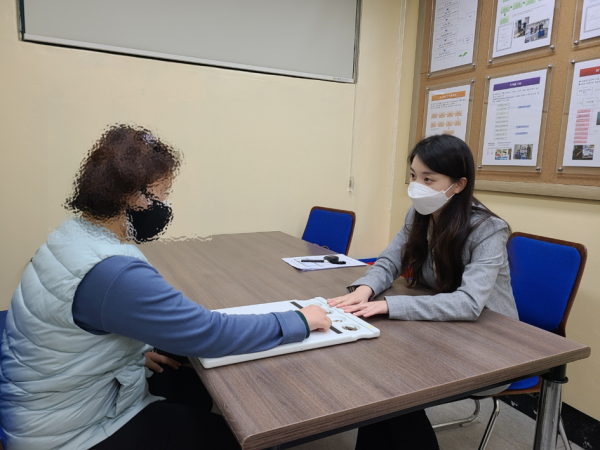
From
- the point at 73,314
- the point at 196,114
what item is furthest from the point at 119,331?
the point at 196,114

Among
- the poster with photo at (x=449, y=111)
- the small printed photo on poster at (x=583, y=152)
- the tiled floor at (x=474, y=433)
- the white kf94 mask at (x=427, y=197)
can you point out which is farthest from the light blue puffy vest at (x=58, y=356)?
the poster with photo at (x=449, y=111)

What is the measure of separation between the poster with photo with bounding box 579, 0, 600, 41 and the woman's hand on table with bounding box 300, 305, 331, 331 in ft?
5.83

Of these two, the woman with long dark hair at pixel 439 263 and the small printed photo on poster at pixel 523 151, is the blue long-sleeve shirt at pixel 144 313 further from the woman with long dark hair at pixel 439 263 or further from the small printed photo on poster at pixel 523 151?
the small printed photo on poster at pixel 523 151

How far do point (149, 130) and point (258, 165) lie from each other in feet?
5.55

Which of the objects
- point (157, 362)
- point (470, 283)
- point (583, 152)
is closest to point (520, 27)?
point (583, 152)

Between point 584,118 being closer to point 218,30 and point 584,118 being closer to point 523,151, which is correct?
point 523,151

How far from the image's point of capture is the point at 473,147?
7.79 feet

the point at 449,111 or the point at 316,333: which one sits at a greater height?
the point at 449,111

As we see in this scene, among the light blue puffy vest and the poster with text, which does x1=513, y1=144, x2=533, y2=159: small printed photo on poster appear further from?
the light blue puffy vest

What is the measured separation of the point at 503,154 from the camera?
7.22 feet

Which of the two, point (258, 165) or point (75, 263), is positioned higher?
point (258, 165)

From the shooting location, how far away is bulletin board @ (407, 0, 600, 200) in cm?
184

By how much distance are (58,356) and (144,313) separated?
18 centimetres

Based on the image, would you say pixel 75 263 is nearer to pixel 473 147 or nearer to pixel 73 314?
pixel 73 314
